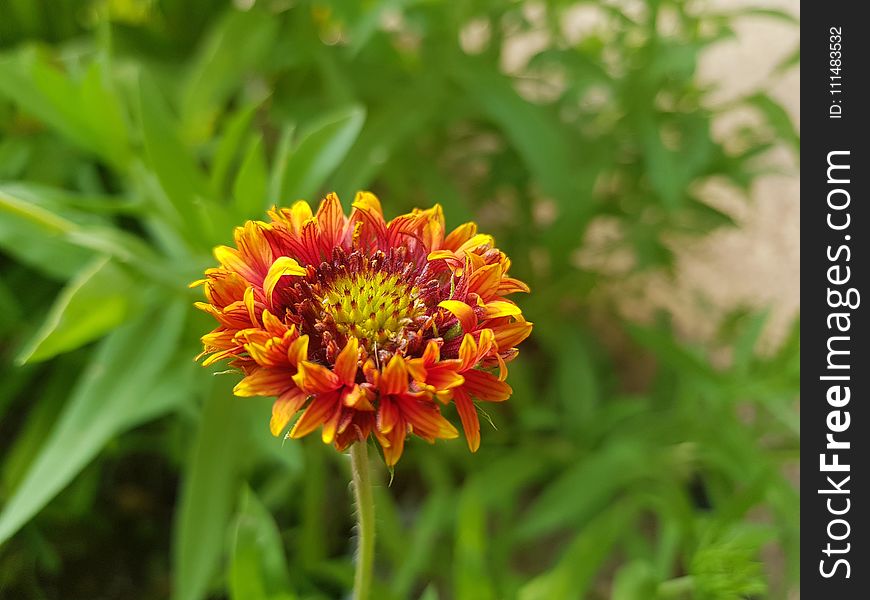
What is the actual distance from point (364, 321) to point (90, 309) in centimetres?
23

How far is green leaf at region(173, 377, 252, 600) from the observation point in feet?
1.69

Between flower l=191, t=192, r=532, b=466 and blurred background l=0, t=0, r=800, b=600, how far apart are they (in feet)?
0.59

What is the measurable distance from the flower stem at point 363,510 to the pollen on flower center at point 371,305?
5 centimetres

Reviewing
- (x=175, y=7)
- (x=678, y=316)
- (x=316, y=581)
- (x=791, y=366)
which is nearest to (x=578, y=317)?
(x=678, y=316)

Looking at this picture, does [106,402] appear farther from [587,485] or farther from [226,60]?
[587,485]

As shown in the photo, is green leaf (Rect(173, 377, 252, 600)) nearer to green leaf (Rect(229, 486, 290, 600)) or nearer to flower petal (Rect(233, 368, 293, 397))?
green leaf (Rect(229, 486, 290, 600))

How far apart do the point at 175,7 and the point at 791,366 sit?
0.70 m

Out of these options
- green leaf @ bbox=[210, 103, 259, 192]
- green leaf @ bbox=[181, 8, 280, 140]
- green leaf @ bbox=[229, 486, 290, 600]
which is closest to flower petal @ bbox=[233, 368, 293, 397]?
green leaf @ bbox=[229, 486, 290, 600]

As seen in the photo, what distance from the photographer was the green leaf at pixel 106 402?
19.8 inches

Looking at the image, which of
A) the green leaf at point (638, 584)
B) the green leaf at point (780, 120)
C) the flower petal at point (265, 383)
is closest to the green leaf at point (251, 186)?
the flower petal at point (265, 383)

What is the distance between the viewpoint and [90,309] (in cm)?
47

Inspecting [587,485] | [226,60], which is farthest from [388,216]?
[587,485]

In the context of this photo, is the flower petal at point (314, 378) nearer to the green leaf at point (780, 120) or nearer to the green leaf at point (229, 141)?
the green leaf at point (229, 141)
